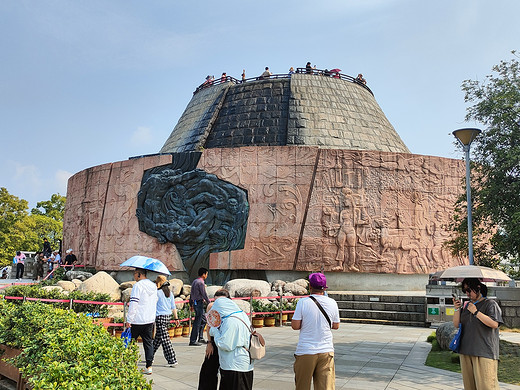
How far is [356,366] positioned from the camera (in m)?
6.80

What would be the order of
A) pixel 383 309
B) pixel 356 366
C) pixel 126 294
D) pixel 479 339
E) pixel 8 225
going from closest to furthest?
pixel 479 339 < pixel 356 366 < pixel 126 294 < pixel 383 309 < pixel 8 225

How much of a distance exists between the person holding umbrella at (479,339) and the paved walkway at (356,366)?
1.52 metres

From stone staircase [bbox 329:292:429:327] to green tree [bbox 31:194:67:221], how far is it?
39.4 meters

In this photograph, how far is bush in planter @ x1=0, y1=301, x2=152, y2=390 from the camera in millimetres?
3271

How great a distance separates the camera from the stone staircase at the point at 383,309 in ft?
41.6

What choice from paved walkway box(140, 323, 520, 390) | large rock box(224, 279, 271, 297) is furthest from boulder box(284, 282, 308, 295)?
paved walkway box(140, 323, 520, 390)

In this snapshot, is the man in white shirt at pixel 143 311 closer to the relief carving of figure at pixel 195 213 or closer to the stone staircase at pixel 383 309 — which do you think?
the stone staircase at pixel 383 309

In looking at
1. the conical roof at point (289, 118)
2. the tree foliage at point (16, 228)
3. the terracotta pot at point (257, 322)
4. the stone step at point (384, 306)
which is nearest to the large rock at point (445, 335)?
the terracotta pot at point (257, 322)

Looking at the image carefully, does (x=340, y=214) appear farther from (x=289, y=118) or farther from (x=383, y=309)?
(x=289, y=118)

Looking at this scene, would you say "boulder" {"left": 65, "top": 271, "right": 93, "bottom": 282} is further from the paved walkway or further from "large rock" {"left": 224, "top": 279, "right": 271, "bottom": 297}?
the paved walkway

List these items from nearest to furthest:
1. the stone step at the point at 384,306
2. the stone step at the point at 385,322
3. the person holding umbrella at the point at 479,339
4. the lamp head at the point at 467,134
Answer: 1. the person holding umbrella at the point at 479,339
2. the lamp head at the point at 467,134
3. the stone step at the point at 385,322
4. the stone step at the point at 384,306

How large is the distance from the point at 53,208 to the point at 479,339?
4843cm

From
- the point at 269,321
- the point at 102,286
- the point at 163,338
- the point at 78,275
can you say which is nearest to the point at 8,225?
the point at 78,275

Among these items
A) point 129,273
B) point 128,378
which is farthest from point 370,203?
point 128,378
